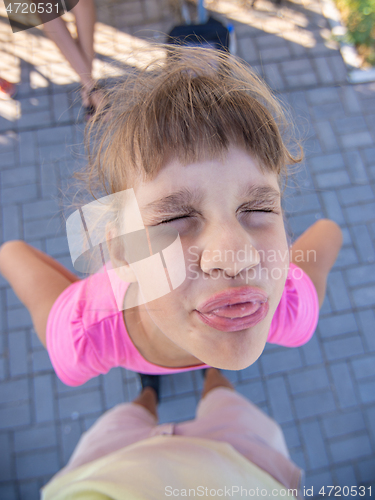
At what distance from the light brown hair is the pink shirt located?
465mm

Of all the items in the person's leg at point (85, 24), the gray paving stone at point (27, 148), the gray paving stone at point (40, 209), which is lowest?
the gray paving stone at point (40, 209)

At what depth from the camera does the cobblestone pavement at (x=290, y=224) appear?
6.51ft

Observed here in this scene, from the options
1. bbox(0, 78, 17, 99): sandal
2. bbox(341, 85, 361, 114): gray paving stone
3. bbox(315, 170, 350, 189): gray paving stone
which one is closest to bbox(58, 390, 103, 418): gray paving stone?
bbox(315, 170, 350, 189): gray paving stone

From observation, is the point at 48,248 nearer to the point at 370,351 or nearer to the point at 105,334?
the point at 105,334

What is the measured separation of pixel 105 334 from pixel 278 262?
776 millimetres

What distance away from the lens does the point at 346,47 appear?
2730 millimetres

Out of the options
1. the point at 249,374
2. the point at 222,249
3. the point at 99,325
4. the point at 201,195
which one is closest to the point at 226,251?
the point at 222,249

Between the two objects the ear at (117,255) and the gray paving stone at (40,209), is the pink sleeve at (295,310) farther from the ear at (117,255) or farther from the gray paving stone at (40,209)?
the gray paving stone at (40,209)

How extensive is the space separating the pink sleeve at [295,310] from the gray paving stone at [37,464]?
153 cm

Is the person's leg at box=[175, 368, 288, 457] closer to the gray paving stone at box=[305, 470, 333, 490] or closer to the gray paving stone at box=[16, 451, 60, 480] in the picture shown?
the gray paving stone at box=[305, 470, 333, 490]

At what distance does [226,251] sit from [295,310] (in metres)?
0.79

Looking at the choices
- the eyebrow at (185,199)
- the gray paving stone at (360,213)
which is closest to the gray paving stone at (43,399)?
the eyebrow at (185,199)

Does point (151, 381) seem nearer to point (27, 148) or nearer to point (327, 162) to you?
point (27, 148)

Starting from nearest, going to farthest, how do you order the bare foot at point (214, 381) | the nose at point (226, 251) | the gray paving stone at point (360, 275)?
1. the nose at point (226, 251)
2. the bare foot at point (214, 381)
3. the gray paving stone at point (360, 275)
